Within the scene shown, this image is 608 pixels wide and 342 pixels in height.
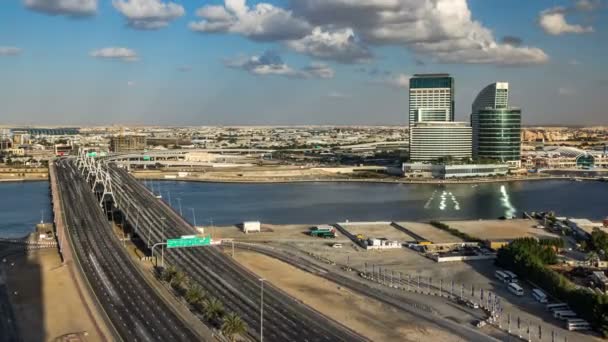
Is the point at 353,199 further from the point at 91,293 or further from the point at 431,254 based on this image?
the point at 91,293

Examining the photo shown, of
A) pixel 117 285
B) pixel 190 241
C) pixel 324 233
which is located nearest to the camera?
pixel 117 285

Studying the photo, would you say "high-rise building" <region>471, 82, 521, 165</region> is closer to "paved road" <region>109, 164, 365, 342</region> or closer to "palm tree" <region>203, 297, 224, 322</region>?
"paved road" <region>109, 164, 365, 342</region>

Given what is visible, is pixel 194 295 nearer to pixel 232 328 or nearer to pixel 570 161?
pixel 232 328

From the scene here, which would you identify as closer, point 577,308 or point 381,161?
point 577,308

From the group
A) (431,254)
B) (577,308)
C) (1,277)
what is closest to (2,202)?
(1,277)

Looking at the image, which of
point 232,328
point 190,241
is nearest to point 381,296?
point 232,328

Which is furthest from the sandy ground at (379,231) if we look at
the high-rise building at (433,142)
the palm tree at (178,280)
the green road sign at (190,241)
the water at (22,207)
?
the high-rise building at (433,142)
